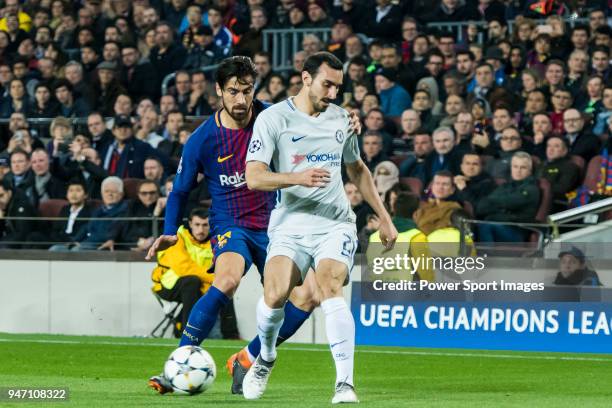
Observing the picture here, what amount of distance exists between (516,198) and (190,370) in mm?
6979

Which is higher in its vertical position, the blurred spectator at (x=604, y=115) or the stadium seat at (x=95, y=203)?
the blurred spectator at (x=604, y=115)

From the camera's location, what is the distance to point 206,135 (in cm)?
947

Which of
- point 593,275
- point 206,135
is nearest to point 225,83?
point 206,135

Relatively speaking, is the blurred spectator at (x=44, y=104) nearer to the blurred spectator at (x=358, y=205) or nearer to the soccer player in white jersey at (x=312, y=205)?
the blurred spectator at (x=358, y=205)

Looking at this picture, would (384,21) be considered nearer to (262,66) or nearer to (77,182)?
(262,66)

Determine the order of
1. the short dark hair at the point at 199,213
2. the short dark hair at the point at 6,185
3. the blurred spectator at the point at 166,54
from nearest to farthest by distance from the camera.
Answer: the short dark hair at the point at 199,213, the short dark hair at the point at 6,185, the blurred spectator at the point at 166,54

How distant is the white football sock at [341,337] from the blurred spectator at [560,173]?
7.38 m

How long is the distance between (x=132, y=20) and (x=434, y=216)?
1003cm

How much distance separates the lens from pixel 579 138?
15852mm

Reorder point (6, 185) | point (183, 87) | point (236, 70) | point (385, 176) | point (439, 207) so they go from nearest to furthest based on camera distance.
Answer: point (236, 70) → point (439, 207) → point (385, 176) → point (6, 185) → point (183, 87)

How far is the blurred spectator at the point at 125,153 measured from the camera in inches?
717

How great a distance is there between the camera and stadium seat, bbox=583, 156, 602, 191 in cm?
1536

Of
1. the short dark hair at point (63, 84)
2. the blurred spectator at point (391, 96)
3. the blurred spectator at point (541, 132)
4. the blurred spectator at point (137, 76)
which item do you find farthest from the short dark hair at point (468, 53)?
the short dark hair at point (63, 84)

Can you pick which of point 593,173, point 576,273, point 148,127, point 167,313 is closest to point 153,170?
point 148,127
